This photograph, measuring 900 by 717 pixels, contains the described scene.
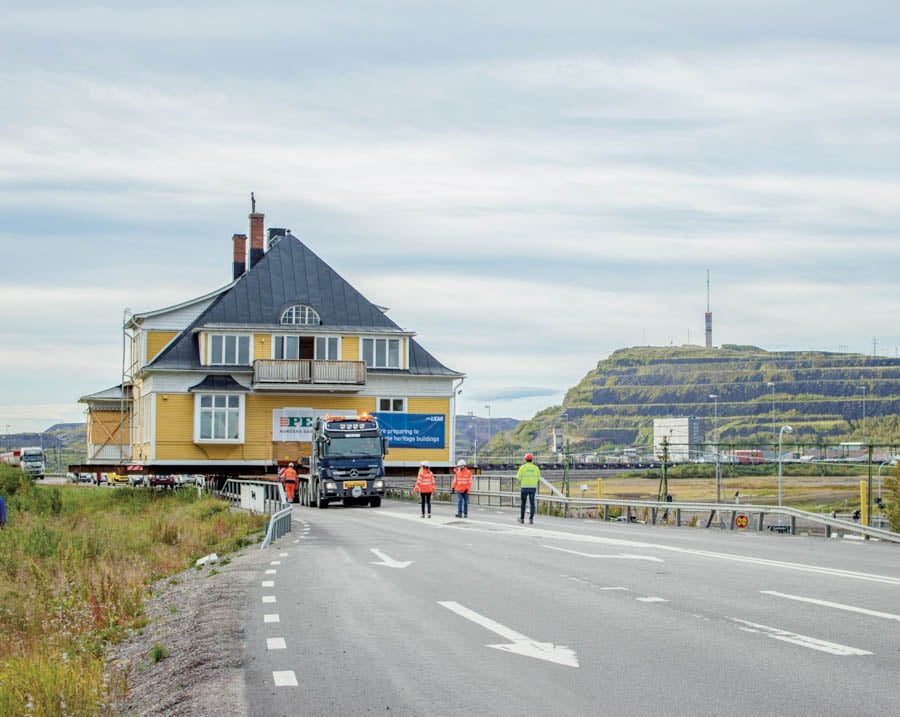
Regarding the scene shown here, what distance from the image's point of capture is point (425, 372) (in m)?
63.3

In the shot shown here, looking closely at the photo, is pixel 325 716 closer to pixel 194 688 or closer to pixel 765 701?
pixel 194 688

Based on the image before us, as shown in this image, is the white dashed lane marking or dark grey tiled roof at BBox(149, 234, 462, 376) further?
dark grey tiled roof at BBox(149, 234, 462, 376)

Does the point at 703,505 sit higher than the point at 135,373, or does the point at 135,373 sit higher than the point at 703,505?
the point at 135,373

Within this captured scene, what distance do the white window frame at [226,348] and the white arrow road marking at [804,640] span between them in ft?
172

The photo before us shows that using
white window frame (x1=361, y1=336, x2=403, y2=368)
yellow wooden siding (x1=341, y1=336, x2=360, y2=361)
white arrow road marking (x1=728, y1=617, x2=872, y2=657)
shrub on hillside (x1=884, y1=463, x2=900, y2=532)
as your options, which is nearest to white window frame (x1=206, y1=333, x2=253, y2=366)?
yellow wooden siding (x1=341, y1=336, x2=360, y2=361)

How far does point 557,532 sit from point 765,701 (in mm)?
18758

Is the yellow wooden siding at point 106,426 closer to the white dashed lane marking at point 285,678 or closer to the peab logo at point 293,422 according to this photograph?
the peab logo at point 293,422

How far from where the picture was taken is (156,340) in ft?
217

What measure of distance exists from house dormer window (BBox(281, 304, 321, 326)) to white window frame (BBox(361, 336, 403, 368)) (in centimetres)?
298

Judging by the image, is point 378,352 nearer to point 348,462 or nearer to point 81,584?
point 348,462

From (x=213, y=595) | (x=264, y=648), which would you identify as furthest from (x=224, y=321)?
(x=264, y=648)

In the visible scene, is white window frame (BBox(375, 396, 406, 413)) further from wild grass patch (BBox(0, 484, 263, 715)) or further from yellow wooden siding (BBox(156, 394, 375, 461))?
wild grass patch (BBox(0, 484, 263, 715))

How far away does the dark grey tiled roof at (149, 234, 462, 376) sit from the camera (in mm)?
61750

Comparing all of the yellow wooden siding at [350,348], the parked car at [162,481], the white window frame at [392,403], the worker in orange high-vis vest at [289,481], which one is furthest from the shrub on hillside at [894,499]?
the parked car at [162,481]
